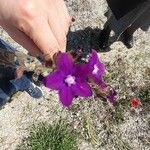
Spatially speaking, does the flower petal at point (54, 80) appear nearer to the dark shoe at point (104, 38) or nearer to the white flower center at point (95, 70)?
the white flower center at point (95, 70)

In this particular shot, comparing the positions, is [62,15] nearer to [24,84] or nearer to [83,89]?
[83,89]

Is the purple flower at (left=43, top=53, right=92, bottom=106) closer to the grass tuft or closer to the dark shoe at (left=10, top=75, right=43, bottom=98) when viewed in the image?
the dark shoe at (left=10, top=75, right=43, bottom=98)

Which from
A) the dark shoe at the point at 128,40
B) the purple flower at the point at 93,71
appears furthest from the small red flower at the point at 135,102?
the purple flower at the point at 93,71

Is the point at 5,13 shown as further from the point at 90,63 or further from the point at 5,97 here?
the point at 5,97

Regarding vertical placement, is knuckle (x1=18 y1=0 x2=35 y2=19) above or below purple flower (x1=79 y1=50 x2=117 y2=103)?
above

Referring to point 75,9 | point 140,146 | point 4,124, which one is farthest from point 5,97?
point 75,9

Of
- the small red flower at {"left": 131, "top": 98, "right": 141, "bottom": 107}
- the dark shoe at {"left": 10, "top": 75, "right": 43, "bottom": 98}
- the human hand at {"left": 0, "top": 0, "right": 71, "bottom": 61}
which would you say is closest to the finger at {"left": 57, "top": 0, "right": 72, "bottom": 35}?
the human hand at {"left": 0, "top": 0, "right": 71, "bottom": 61}

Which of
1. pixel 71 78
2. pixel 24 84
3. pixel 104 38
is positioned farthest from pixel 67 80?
pixel 104 38
